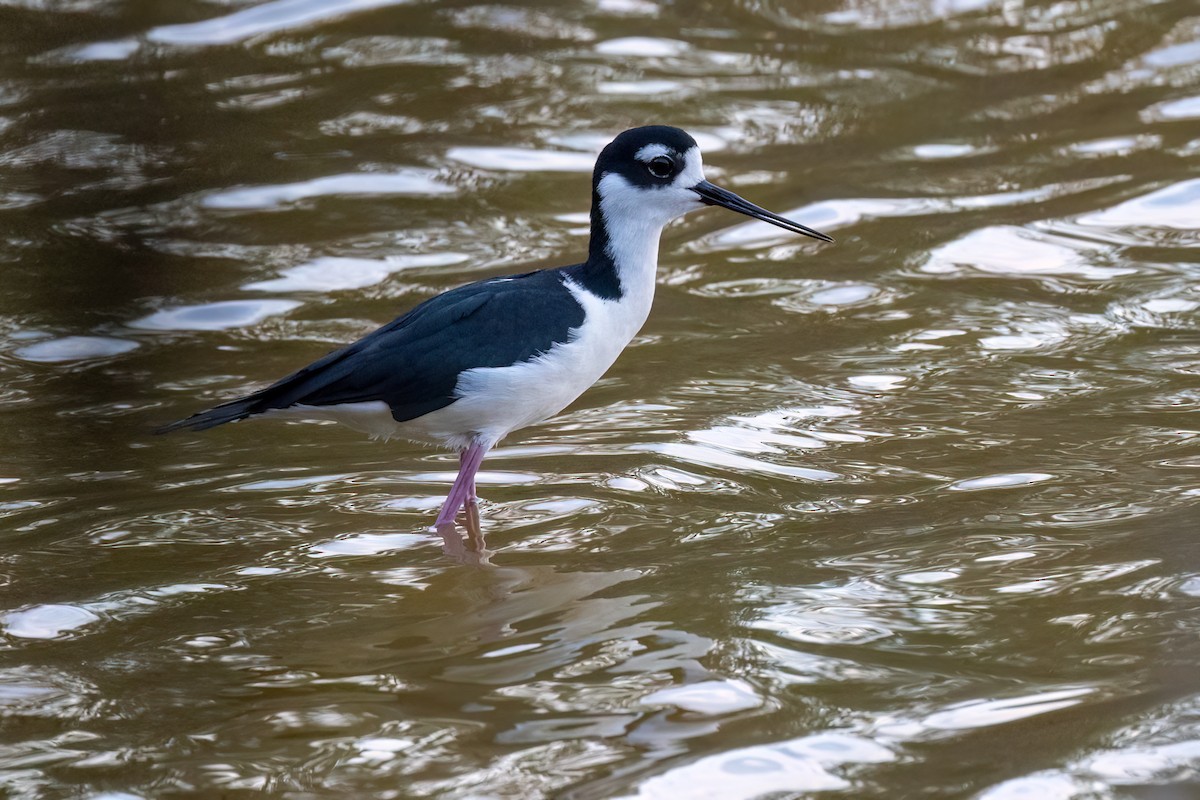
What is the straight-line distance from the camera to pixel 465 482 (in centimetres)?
691

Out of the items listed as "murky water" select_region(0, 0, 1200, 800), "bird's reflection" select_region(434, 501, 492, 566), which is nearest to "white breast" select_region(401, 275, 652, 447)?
"bird's reflection" select_region(434, 501, 492, 566)

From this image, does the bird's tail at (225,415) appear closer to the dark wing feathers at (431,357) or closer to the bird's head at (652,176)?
the dark wing feathers at (431,357)

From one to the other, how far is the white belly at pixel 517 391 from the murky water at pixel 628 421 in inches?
17.3

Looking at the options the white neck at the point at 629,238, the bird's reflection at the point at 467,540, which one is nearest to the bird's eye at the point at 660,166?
the white neck at the point at 629,238

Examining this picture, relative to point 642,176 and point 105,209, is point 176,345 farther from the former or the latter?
point 642,176

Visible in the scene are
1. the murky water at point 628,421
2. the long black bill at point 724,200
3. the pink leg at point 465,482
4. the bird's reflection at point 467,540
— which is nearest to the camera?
the murky water at point 628,421

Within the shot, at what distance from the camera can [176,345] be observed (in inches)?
360

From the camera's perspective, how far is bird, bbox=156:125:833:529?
665 centimetres

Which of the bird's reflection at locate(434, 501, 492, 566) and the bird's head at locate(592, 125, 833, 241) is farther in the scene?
the bird's head at locate(592, 125, 833, 241)

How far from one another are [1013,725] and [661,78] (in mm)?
8473

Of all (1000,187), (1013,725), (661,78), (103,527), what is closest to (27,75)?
(661,78)

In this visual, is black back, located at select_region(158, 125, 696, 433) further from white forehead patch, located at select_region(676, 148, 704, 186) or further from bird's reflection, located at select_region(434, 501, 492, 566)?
→ white forehead patch, located at select_region(676, 148, 704, 186)

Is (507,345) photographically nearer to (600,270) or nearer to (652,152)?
(600,270)

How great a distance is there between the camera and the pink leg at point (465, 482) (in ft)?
22.4
